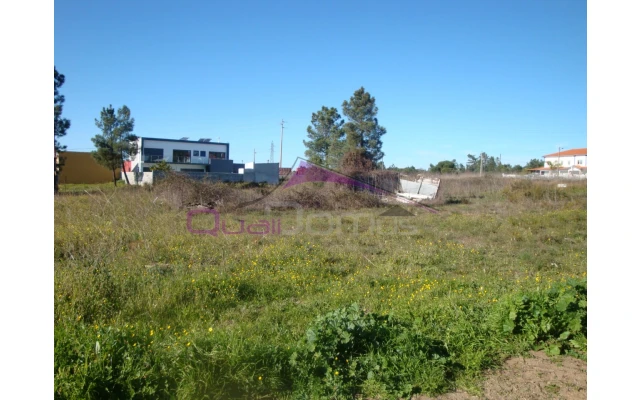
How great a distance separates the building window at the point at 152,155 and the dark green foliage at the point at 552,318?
56.2 ft

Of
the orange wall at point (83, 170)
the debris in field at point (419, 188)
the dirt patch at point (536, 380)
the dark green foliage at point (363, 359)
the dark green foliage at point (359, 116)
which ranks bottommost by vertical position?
the dirt patch at point (536, 380)

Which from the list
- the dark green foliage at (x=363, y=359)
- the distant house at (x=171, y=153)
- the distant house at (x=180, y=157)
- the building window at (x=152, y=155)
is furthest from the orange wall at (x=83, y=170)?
the dark green foliage at (x=363, y=359)

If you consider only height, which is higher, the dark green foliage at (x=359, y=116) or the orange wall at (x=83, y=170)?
the dark green foliage at (x=359, y=116)

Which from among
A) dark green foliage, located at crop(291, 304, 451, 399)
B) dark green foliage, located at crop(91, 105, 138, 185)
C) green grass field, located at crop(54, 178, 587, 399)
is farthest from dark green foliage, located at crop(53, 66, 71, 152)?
dark green foliage, located at crop(291, 304, 451, 399)

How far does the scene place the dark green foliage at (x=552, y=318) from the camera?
10.2 feet

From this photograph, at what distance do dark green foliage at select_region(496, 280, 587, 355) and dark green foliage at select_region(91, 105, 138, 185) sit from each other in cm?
1710

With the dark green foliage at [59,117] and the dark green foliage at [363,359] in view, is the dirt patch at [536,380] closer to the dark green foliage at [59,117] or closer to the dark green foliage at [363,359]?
the dark green foliage at [363,359]

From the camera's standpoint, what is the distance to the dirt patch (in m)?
2.47

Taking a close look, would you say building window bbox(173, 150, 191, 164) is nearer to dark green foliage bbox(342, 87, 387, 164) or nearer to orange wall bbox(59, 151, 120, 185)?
orange wall bbox(59, 151, 120, 185)

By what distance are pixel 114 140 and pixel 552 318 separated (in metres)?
18.6

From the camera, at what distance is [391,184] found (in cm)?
1698

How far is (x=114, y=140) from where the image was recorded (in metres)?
17.7

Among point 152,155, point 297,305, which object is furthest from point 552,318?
point 152,155
